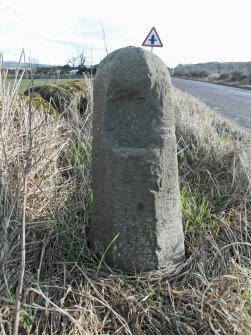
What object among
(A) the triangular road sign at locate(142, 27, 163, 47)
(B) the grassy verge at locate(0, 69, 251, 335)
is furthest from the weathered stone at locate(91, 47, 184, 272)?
(A) the triangular road sign at locate(142, 27, 163, 47)

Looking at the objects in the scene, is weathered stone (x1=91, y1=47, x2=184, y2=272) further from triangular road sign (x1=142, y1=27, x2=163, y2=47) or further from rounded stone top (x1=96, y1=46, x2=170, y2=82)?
triangular road sign (x1=142, y1=27, x2=163, y2=47)

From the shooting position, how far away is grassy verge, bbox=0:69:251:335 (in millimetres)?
1941

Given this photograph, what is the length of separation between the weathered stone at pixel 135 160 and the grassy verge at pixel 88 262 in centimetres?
18

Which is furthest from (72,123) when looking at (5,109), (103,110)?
(103,110)

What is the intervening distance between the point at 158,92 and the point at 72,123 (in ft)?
6.19

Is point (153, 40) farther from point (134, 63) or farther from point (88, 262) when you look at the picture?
point (88, 262)

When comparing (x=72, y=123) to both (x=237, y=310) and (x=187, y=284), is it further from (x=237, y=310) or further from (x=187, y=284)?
(x=237, y=310)

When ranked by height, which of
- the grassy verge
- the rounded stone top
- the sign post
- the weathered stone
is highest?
the sign post

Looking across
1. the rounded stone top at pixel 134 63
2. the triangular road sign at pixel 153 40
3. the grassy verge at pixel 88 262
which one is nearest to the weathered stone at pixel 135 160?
the rounded stone top at pixel 134 63

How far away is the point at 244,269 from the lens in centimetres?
222

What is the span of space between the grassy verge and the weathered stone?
0.59ft

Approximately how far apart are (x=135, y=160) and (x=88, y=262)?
724 millimetres

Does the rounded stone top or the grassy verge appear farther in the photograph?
the rounded stone top

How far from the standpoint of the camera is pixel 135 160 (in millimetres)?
2174
